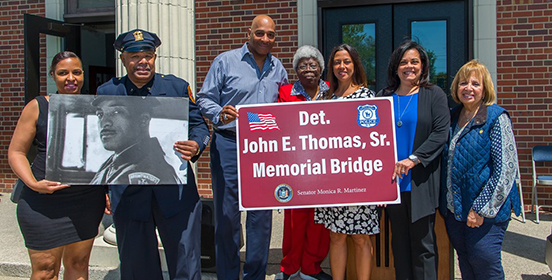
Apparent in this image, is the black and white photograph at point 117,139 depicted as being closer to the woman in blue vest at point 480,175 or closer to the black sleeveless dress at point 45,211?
the black sleeveless dress at point 45,211

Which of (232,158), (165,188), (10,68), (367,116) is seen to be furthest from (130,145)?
(10,68)

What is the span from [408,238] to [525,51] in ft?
12.9

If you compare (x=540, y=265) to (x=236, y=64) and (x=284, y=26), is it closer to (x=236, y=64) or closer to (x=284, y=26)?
(x=236, y=64)

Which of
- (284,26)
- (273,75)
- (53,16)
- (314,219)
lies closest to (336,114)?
(273,75)

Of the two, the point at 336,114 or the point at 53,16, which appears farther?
the point at 53,16

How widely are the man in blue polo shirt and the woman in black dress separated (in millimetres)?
845

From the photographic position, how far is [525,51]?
5605 millimetres

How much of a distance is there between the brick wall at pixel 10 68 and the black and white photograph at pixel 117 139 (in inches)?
209

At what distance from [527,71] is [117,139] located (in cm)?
522

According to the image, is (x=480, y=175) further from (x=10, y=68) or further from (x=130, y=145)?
(x=10, y=68)

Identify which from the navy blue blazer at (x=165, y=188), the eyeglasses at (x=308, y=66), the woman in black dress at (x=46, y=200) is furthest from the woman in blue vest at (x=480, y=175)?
the woman in black dress at (x=46, y=200)

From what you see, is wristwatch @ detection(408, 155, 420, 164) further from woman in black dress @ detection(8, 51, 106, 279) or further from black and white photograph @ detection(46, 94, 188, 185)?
woman in black dress @ detection(8, 51, 106, 279)

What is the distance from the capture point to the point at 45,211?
259cm

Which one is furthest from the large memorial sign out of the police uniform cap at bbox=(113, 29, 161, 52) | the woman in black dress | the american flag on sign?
the woman in black dress
